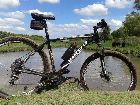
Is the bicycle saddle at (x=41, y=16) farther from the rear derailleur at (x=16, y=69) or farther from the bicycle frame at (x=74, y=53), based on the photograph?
the rear derailleur at (x=16, y=69)

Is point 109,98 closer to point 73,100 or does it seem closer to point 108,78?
point 73,100

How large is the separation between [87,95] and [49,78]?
182 centimetres

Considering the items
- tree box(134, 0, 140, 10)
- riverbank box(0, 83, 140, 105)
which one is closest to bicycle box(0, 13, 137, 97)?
riverbank box(0, 83, 140, 105)

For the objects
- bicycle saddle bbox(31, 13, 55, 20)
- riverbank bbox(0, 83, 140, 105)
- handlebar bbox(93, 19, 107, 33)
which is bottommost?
riverbank bbox(0, 83, 140, 105)

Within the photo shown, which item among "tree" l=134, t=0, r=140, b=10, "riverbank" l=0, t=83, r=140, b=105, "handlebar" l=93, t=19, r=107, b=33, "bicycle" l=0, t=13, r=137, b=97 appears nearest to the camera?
"riverbank" l=0, t=83, r=140, b=105

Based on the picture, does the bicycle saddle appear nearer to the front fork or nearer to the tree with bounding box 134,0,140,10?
the front fork

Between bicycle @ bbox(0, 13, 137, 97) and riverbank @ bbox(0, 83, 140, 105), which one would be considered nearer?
riverbank @ bbox(0, 83, 140, 105)

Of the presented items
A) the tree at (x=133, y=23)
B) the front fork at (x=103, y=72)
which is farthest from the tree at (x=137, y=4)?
the front fork at (x=103, y=72)

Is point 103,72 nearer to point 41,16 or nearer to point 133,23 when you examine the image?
point 41,16

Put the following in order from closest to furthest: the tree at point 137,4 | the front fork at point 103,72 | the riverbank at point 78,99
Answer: the riverbank at point 78,99, the front fork at point 103,72, the tree at point 137,4

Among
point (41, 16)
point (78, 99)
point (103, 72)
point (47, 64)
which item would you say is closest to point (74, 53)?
point (47, 64)

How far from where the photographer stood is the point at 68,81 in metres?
10.6

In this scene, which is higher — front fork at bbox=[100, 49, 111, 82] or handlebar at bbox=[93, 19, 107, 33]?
handlebar at bbox=[93, 19, 107, 33]

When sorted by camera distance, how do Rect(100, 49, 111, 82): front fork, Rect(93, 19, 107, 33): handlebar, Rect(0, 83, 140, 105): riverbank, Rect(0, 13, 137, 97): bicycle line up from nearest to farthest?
Rect(0, 83, 140, 105): riverbank, Rect(0, 13, 137, 97): bicycle, Rect(93, 19, 107, 33): handlebar, Rect(100, 49, 111, 82): front fork
